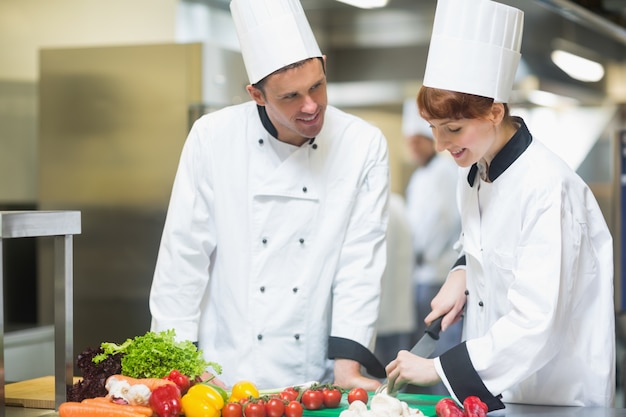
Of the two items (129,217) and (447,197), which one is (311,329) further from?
(447,197)

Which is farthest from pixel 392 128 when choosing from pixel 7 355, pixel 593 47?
pixel 7 355

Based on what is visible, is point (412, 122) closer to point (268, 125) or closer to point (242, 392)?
point (268, 125)

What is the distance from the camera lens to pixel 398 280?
629 centimetres

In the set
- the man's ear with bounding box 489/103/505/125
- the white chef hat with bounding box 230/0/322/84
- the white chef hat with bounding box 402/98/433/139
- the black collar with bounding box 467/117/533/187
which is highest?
the white chef hat with bounding box 402/98/433/139

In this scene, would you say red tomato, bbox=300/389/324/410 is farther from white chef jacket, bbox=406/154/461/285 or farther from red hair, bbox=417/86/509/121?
white chef jacket, bbox=406/154/461/285

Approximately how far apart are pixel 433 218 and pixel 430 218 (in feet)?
0.07

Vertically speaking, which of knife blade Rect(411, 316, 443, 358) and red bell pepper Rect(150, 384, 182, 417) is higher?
knife blade Rect(411, 316, 443, 358)

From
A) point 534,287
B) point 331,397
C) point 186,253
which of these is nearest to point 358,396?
point 331,397

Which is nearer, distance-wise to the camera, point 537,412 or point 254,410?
point 254,410

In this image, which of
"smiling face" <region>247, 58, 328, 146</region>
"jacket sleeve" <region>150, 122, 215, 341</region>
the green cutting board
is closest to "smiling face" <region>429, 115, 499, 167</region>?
"smiling face" <region>247, 58, 328, 146</region>

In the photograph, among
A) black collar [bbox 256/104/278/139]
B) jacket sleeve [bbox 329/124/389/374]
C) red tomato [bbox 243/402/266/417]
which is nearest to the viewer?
red tomato [bbox 243/402/266/417]

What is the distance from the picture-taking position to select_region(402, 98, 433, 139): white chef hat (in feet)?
22.2

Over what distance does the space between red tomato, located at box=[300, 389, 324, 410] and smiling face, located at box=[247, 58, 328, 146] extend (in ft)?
2.42

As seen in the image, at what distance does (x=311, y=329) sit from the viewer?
8.16 feet
